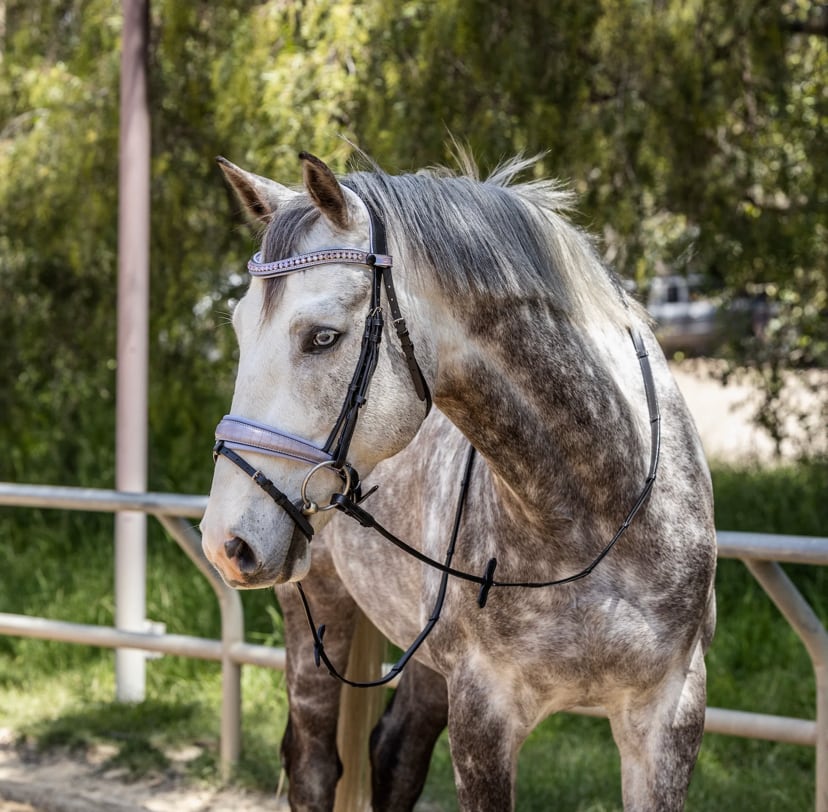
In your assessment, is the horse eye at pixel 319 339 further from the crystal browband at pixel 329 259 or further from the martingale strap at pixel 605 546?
the martingale strap at pixel 605 546

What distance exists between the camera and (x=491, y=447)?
8.18ft

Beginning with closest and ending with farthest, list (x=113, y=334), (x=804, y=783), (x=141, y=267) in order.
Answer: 1. (x=804, y=783)
2. (x=141, y=267)
3. (x=113, y=334)

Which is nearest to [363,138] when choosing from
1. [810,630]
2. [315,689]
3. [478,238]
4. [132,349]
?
[132,349]

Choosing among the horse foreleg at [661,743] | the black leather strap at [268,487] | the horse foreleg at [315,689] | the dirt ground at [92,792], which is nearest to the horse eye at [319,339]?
the black leather strap at [268,487]

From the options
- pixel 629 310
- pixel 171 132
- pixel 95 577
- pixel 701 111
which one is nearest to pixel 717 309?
pixel 701 111

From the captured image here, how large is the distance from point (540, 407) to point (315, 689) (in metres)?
1.60

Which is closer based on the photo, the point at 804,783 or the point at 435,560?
the point at 435,560

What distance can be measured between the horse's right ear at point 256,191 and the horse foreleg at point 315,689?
4.67ft

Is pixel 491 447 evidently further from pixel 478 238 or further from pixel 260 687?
pixel 260 687

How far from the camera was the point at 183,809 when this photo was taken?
15.2ft

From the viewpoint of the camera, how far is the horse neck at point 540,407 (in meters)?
2.45

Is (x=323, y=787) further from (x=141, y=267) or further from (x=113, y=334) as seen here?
(x=113, y=334)

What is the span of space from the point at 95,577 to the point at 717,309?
4246 mm

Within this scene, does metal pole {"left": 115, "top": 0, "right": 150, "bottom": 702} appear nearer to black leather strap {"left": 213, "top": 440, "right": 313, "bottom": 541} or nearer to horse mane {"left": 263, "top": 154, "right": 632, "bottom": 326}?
horse mane {"left": 263, "top": 154, "right": 632, "bottom": 326}
